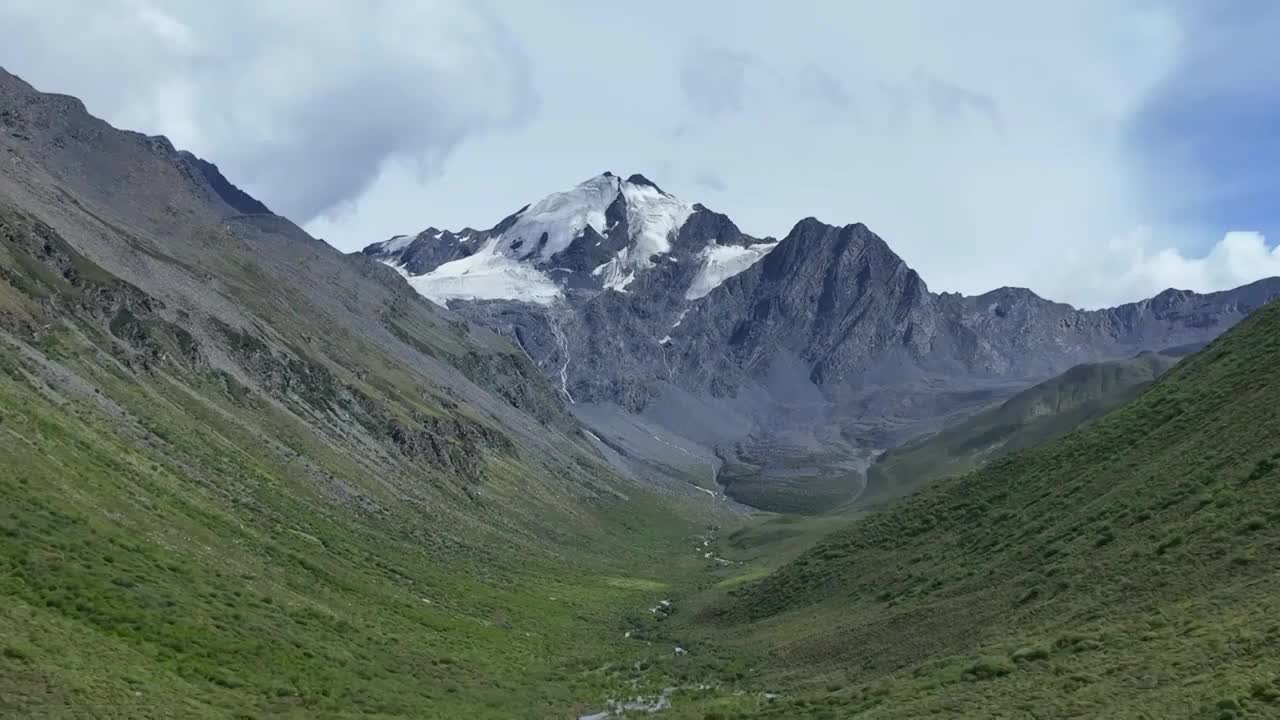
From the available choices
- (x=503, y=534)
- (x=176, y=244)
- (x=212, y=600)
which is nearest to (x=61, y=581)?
(x=212, y=600)

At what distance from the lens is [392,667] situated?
50.5 metres

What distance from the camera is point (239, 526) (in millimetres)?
66562

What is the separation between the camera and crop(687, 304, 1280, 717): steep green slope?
32.2m

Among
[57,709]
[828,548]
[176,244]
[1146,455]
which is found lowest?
[57,709]

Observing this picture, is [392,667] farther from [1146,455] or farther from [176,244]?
[176,244]

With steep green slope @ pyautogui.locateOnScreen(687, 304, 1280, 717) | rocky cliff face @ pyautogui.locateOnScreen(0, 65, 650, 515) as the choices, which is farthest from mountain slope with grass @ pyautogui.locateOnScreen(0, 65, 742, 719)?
steep green slope @ pyautogui.locateOnScreen(687, 304, 1280, 717)

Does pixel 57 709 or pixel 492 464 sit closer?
pixel 57 709

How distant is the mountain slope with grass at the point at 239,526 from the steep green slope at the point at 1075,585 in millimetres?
15399

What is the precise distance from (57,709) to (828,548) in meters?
65.6

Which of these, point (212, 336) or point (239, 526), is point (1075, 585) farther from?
point (212, 336)

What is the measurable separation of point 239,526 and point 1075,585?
2151 inches

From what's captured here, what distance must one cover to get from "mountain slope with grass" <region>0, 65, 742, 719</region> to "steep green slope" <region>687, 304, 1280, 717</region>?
15.4 m

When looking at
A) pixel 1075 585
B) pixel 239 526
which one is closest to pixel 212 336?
pixel 239 526

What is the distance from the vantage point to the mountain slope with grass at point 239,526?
127 ft
